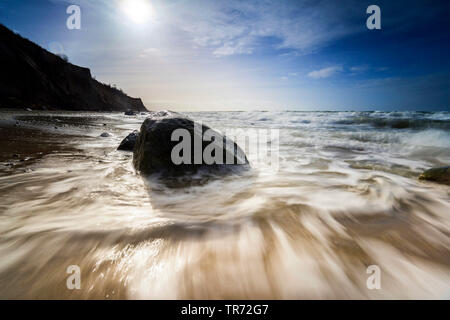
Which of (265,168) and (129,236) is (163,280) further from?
(265,168)

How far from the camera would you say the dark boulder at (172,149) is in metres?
2.88

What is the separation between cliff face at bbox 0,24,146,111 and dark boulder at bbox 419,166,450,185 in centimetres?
2984

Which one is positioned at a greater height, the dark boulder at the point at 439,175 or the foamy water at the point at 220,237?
the dark boulder at the point at 439,175

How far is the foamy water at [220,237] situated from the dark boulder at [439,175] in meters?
0.21

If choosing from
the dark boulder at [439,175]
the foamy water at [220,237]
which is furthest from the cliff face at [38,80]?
the dark boulder at [439,175]

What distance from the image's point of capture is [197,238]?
1406 millimetres

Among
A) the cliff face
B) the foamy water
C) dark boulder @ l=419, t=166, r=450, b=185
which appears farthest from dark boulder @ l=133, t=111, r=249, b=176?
the cliff face

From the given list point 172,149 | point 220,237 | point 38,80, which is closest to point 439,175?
point 220,237

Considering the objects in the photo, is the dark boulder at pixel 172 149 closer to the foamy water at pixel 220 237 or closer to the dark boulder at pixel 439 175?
the foamy water at pixel 220 237

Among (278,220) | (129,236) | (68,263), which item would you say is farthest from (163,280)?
(278,220)

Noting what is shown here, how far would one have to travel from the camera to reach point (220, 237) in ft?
4.68

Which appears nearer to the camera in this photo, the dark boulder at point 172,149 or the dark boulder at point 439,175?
the dark boulder at point 439,175

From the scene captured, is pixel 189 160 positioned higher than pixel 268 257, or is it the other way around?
pixel 189 160
